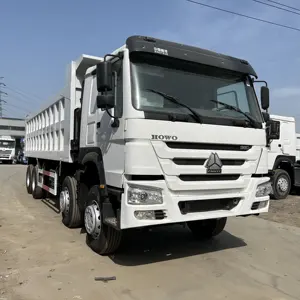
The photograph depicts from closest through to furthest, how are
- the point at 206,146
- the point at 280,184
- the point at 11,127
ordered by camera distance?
the point at 206,146 → the point at 280,184 → the point at 11,127

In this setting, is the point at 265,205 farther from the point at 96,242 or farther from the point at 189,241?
the point at 96,242

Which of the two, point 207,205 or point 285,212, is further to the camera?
point 285,212

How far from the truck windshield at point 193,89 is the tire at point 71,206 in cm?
295

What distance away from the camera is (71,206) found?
6.98 metres

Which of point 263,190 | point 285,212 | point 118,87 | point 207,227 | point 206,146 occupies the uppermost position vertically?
point 118,87

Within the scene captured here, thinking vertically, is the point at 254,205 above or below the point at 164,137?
below

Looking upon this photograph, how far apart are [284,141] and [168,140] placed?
9.32m

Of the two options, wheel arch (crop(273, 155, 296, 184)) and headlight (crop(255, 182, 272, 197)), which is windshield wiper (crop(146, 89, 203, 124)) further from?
wheel arch (crop(273, 155, 296, 184))

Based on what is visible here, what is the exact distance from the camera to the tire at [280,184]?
12.6 m

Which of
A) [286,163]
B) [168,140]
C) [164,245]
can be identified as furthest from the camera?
[286,163]

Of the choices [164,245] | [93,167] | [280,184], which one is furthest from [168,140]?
[280,184]

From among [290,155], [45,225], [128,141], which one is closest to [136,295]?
[128,141]

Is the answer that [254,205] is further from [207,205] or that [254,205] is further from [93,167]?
[93,167]

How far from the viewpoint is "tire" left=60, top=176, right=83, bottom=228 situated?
6.91 meters
